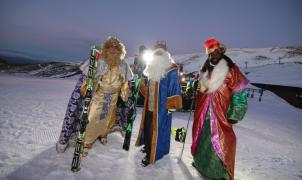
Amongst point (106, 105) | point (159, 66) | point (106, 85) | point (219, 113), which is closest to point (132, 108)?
point (106, 105)

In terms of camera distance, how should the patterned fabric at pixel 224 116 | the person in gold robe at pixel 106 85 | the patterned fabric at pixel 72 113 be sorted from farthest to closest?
the person in gold robe at pixel 106 85 < the patterned fabric at pixel 72 113 < the patterned fabric at pixel 224 116

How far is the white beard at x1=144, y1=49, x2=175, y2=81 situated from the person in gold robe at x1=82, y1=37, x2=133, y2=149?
52cm

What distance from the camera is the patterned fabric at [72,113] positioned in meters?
3.34

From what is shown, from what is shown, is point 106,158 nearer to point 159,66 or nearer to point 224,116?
point 159,66

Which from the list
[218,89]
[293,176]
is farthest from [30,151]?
[293,176]

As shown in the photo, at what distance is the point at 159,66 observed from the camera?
3.24 m

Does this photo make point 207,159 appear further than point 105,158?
No

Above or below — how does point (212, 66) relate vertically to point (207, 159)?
above

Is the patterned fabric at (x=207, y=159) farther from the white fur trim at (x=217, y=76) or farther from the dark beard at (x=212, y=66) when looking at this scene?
the dark beard at (x=212, y=66)

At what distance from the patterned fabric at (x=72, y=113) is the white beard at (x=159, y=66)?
42.8 inches

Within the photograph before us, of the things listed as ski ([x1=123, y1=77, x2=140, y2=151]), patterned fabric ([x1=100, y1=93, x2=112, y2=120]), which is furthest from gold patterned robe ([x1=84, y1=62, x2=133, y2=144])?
ski ([x1=123, y1=77, x2=140, y2=151])

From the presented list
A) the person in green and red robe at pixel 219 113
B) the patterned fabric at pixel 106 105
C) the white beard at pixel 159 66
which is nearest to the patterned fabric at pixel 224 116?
the person in green and red robe at pixel 219 113

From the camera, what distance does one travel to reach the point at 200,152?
303 cm

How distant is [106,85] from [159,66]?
0.96m
